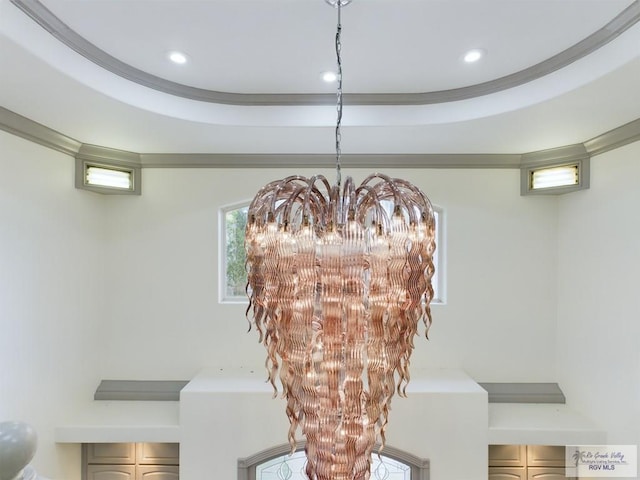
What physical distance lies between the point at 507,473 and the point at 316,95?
10.5 ft

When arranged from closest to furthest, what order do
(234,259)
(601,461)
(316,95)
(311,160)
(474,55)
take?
(474,55), (316,95), (601,461), (311,160), (234,259)

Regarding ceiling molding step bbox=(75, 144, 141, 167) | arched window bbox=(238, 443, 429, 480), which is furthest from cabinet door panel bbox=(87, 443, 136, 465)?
ceiling molding step bbox=(75, 144, 141, 167)

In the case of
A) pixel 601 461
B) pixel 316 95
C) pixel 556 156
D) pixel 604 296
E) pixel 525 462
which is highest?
pixel 316 95

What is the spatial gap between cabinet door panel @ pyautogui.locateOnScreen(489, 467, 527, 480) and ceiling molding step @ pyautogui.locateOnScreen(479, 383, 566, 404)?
19.2 inches

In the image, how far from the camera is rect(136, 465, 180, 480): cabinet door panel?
8.86 feet

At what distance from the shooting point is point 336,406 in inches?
45.8

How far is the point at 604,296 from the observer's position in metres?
2.42

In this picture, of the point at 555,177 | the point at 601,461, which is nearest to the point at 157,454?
the point at 601,461

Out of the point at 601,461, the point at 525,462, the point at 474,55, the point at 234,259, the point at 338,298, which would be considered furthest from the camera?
the point at 234,259

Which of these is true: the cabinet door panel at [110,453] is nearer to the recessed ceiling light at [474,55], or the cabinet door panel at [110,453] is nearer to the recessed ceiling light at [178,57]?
the recessed ceiling light at [178,57]

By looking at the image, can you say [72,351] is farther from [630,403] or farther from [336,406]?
[630,403]

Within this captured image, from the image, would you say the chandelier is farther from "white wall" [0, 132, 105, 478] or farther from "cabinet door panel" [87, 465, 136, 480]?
"cabinet door panel" [87, 465, 136, 480]

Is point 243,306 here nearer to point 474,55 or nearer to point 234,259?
point 234,259

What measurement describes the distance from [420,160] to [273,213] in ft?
6.67
